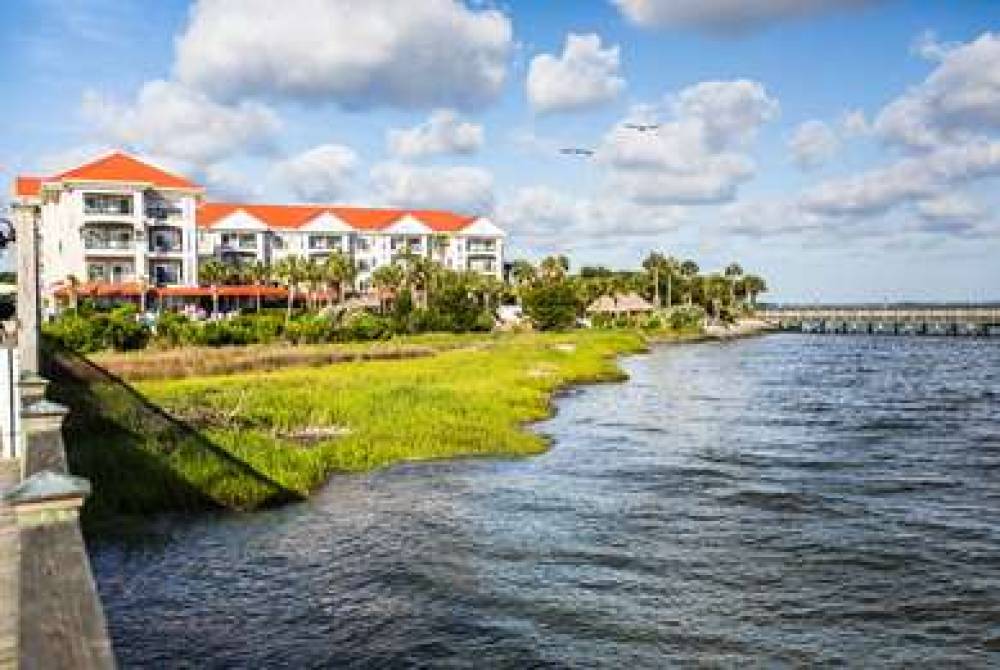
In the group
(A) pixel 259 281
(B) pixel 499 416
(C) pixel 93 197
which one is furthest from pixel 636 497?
(A) pixel 259 281

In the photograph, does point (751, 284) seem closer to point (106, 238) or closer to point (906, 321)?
point (906, 321)

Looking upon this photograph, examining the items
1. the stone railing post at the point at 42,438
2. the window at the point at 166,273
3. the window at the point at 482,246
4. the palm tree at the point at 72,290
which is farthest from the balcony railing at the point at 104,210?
the stone railing post at the point at 42,438

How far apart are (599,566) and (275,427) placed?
16257 millimetres

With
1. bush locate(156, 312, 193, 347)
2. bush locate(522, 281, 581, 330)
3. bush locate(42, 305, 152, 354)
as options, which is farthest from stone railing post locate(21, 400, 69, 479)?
bush locate(522, 281, 581, 330)

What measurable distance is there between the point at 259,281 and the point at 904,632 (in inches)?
3538

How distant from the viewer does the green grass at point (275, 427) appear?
901 inches

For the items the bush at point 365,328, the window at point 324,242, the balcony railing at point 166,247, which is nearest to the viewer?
the bush at point 365,328

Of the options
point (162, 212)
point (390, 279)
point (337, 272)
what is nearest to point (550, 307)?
point (390, 279)

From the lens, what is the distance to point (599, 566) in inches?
742

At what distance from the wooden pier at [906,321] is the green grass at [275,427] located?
10408 cm

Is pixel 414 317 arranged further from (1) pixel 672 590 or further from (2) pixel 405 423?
(1) pixel 672 590

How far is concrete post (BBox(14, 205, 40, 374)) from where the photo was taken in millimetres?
15305

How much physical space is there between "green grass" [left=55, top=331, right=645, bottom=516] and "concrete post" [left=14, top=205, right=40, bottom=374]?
550 centimetres

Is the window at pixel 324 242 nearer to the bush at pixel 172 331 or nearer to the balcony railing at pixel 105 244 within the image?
the balcony railing at pixel 105 244
